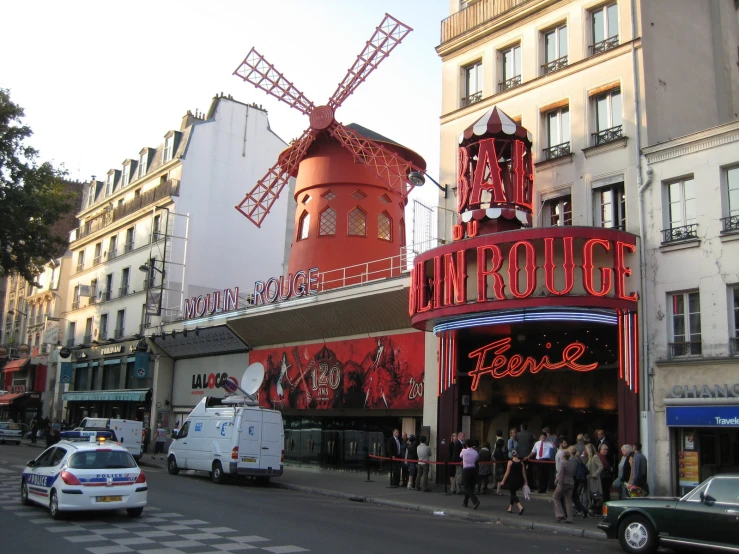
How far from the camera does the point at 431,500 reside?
16.6 m

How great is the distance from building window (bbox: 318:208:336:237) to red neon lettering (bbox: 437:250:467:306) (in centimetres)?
1153

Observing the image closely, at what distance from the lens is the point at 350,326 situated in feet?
80.9

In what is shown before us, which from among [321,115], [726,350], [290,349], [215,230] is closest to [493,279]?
[726,350]

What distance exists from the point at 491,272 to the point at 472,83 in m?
7.68

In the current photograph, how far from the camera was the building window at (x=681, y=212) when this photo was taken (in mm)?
15836

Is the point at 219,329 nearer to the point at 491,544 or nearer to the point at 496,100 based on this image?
the point at 496,100

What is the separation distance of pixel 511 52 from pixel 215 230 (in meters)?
21.2

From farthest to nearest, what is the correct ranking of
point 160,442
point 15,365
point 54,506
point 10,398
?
point 15,365 < point 10,398 < point 160,442 < point 54,506

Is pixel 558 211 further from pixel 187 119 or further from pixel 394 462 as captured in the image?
pixel 187 119

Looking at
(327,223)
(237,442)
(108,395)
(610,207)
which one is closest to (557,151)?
(610,207)

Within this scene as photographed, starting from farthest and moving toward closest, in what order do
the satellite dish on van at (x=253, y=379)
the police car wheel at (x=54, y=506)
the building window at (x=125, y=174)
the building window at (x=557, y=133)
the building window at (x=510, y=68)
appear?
1. the building window at (x=125, y=174)
2. the satellite dish on van at (x=253, y=379)
3. the building window at (x=510, y=68)
4. the building window at (x=557, y=133)
5. the police car wheel at (x=54, y=506)

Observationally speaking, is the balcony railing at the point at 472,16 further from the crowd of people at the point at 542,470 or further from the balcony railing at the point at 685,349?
the crowd of people at the point at 542,470

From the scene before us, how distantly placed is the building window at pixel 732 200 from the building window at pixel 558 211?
12.6 ft

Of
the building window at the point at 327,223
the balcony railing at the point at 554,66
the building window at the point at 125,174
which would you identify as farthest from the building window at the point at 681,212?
the building window at the point at 125,174
